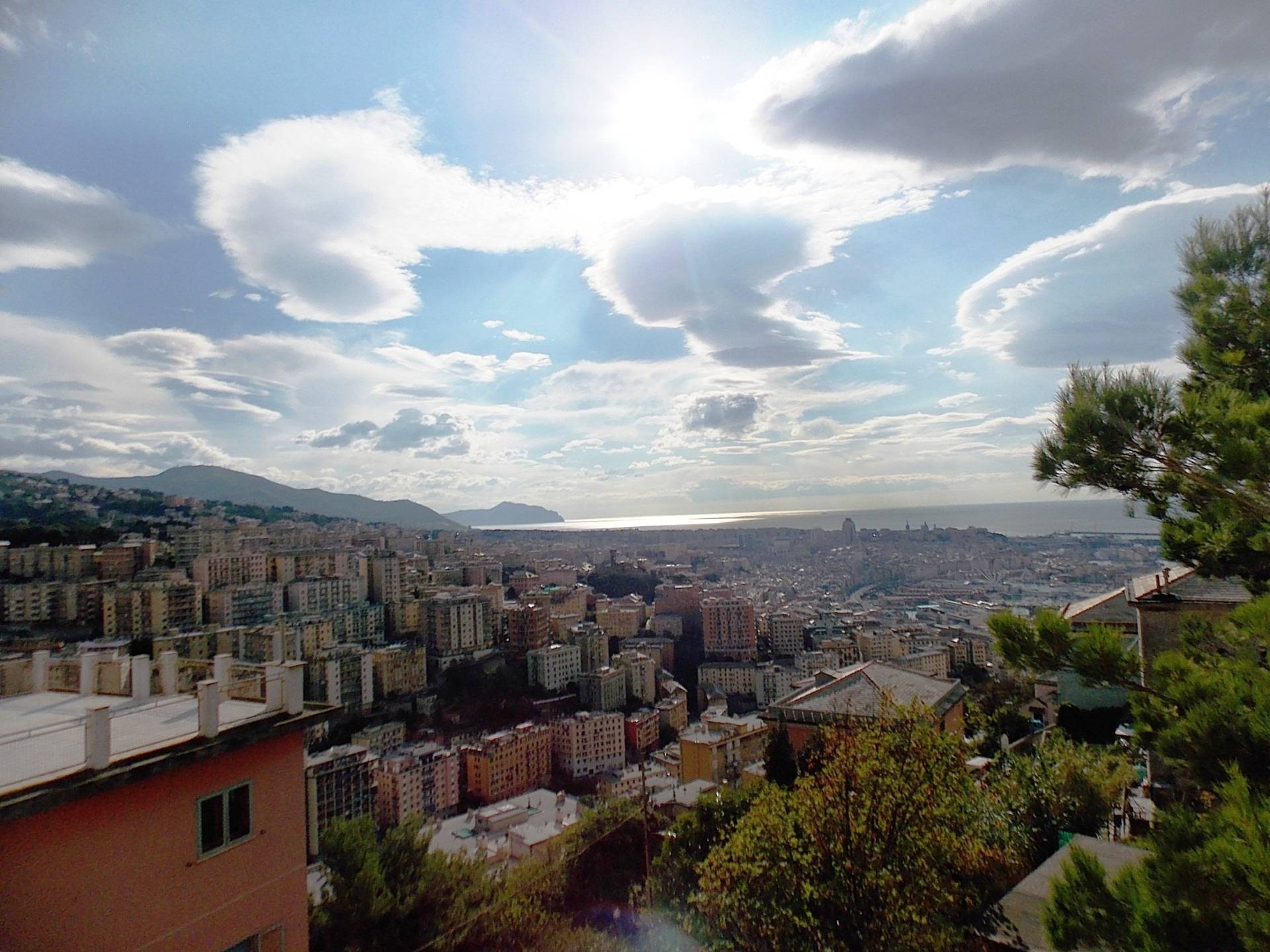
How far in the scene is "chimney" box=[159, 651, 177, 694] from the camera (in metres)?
3.51

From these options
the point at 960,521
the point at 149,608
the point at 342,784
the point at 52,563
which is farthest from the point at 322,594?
the point at 960,521

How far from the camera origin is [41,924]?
207 cm

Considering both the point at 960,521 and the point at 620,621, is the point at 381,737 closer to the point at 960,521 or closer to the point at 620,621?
the point at 620,621

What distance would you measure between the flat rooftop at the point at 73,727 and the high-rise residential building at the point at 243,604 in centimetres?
2663

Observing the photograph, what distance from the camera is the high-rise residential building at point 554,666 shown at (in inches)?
1153

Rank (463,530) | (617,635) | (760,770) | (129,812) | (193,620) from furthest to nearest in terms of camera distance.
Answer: (463,530)
(617,635)
(193,620)
(760,770)
(129,812)

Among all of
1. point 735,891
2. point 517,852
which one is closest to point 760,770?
point 517,852

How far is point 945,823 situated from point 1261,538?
2.37 m

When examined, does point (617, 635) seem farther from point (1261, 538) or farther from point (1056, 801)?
point (1261, 538)

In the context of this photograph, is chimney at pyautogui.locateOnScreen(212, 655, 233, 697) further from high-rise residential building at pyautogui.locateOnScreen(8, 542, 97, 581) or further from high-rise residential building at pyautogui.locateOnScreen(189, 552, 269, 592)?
high-rise residential building at pyautogui.locateOnScreen(189, 552, 269, 592)

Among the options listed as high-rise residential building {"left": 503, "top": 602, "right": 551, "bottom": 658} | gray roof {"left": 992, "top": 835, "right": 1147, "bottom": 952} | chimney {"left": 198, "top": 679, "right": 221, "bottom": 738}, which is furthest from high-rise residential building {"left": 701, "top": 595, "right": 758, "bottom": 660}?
chimney {"left": 198, "top": 679, "right": 221, "bottom": 738}

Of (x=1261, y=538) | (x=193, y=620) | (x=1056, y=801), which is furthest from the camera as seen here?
(x=193, y=620)

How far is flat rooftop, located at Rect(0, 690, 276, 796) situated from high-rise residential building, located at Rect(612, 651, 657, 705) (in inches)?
1100

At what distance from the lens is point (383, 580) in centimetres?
3394
